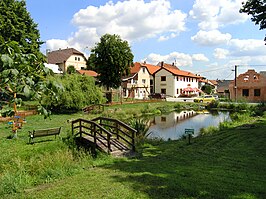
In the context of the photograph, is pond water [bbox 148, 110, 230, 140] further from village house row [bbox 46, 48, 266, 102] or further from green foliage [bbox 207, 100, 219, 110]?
village house row [bbox 46, 48, 266, 102]

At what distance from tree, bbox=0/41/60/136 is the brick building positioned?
43565 mm

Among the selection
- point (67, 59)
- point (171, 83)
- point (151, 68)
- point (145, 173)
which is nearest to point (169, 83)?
point (171, 83)

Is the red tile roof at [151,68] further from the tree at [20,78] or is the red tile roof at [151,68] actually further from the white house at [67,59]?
the tree at [20,78]

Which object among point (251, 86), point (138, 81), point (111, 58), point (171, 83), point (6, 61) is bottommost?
point (6, 61)

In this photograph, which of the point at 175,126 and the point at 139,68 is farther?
the point at 139,68

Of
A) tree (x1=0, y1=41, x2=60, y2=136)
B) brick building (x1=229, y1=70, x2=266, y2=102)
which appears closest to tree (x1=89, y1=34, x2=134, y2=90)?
brick building (x1=229, y1=70, x2=266, y2=102)

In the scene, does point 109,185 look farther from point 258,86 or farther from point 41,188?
point 258,86

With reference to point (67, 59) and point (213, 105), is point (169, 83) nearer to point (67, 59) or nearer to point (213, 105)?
point (213, 105)

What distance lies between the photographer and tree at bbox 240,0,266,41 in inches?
468

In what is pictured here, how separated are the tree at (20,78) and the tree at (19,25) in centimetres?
2756

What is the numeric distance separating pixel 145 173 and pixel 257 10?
33.0 ft

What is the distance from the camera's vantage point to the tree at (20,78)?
5.92 feet

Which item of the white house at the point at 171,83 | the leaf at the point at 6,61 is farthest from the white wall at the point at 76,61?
the leaf at the point at 6,61

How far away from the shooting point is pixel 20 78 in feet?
6.50
